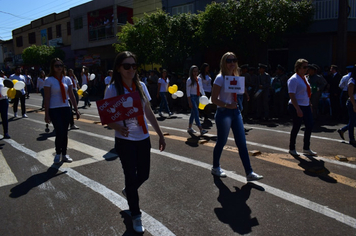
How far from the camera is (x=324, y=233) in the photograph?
10.0 feet

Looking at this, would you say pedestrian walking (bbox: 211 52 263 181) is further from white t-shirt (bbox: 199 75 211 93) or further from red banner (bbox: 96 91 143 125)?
white t-shirt (bbox: 199 75 211 93)

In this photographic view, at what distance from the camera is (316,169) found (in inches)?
195

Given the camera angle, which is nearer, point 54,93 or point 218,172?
point 218,172

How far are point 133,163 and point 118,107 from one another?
0.62 m

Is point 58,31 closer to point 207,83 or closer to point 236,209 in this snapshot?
point 207,83

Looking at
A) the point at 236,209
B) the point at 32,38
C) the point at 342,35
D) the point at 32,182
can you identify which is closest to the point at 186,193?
the point at 236,209

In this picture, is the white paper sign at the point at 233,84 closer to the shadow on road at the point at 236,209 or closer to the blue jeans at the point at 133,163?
the shadow on road at the point at 236,209

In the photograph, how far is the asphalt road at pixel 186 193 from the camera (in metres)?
3.29

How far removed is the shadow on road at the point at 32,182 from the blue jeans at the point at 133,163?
A: 2.11 meters

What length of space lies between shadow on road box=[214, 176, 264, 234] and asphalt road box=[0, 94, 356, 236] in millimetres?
12

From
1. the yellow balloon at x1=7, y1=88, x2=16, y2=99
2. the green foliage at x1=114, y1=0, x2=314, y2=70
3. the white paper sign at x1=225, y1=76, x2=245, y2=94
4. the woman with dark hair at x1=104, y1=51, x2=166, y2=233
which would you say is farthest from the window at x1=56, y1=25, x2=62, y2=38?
the woman with dark hair at x1=104, y1=51, x2=166, y2=233

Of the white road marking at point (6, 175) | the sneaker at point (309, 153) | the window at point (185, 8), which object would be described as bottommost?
the white road marking at point (6, 175)

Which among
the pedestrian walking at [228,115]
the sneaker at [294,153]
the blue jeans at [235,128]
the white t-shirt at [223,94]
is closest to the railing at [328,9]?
the sneaker at [294,153]

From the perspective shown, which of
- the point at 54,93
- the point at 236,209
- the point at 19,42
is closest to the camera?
the point at 236,209
